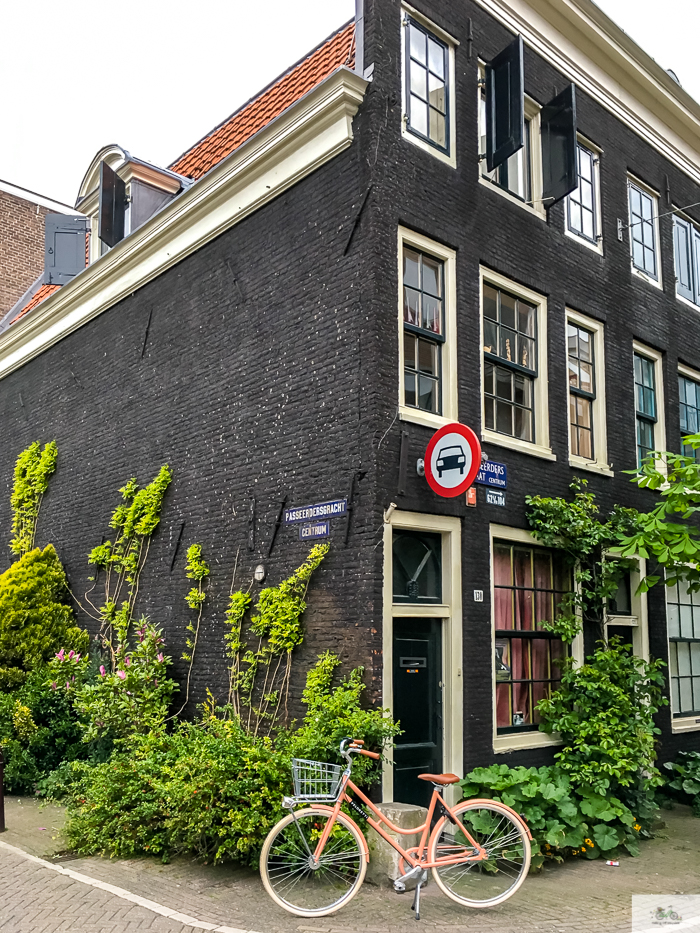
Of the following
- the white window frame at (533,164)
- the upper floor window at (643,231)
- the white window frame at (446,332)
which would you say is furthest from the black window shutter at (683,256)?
the white window frame at (446,332)

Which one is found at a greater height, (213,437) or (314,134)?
(314,134)

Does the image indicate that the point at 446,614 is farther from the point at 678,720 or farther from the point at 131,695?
the point at 678,720

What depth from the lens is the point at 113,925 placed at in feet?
20.3

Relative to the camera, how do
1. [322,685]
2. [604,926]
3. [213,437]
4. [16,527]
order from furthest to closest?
1. [16,527]
2. [213,437]
3. [322,685]
4. [604,926]

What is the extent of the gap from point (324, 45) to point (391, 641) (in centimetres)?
810

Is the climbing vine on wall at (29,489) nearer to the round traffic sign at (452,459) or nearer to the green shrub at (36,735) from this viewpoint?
the green shrub at (36,735)

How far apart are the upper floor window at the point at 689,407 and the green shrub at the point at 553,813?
23.5 feet

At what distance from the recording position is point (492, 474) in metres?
10.1

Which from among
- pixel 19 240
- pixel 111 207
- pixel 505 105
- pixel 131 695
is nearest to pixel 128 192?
pixel 111 207

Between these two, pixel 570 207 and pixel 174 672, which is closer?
Answer: pixel 174 672

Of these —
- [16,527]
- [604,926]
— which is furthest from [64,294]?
[604,926]

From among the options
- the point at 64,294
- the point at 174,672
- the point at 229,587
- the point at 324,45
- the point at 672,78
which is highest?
the point at 672,78

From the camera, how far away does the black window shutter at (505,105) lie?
34.6 feet

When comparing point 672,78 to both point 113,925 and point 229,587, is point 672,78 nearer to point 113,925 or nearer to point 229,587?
point 229,587
